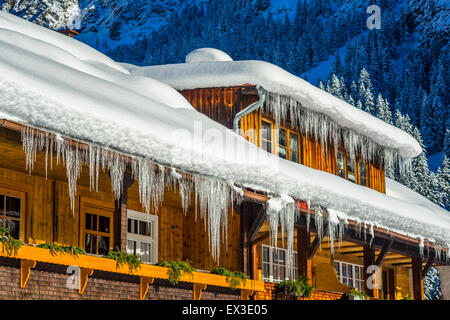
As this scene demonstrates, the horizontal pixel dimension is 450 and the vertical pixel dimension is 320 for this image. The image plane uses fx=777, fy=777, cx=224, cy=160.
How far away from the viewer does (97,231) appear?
15289 mm

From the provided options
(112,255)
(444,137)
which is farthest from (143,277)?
(444,137)

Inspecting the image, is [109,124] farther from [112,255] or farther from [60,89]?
[112,255]

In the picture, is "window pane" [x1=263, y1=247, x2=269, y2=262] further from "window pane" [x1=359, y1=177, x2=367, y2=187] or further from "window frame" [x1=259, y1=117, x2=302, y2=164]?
"window pane" [x1=359, y1=177, x2=367, y2=187]

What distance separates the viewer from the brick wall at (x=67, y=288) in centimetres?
1062

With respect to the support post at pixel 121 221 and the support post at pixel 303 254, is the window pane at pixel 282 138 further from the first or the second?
the support post at pixel 121 221

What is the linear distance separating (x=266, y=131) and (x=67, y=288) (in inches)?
311

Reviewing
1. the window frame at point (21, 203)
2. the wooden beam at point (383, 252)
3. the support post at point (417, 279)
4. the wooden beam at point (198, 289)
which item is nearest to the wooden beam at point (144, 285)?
the wooden beam at point (198, 289)

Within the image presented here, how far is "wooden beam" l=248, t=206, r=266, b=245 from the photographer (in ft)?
50.6

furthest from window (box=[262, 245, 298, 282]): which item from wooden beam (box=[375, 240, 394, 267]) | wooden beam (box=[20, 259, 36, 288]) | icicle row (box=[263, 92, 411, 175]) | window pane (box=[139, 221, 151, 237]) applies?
wooden beam (box=[20, 259, 36, 288])

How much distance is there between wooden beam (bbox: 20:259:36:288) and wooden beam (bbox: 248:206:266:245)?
5687mm

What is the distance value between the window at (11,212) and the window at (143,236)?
10.0ft

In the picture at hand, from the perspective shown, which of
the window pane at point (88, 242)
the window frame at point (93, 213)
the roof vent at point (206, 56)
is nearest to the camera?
the window frame at point (93, 213)

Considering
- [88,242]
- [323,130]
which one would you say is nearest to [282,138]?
[323,130]
